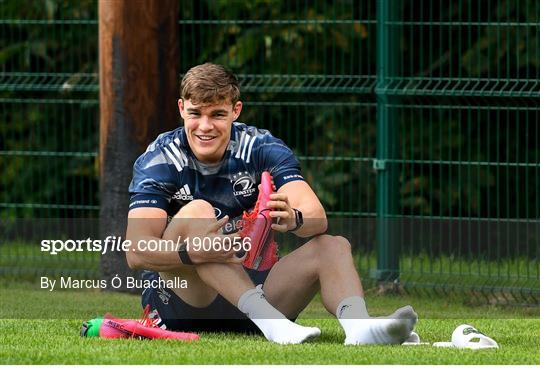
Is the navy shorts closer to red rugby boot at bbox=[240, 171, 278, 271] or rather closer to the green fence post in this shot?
red rugby boot at bbox=[240, 171, 278, 271]

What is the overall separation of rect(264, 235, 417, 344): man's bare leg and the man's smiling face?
576 millimetres

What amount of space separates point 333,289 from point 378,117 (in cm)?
365

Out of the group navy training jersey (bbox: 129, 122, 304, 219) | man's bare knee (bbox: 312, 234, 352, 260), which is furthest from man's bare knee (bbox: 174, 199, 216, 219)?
man's bare knee (bbox: 312, 234, 352, 260)

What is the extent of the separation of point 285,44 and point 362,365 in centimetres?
550

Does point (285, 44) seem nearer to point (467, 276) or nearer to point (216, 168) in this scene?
point (467, 276)

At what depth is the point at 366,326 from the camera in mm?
6234

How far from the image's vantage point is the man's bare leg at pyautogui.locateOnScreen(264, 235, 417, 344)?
621cm

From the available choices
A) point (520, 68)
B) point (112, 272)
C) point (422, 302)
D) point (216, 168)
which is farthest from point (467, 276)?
point (216, 168)

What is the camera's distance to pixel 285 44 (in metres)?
10.9

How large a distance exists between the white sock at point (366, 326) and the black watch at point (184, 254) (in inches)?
25.6

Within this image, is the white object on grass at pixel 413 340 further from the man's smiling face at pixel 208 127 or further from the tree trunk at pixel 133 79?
the tree trunk at pixel 133 79

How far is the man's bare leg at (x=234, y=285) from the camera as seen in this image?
6.38 metres

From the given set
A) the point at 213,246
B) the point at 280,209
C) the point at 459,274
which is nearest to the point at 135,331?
the point at 213,246

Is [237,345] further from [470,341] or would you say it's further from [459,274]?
[459,274]
